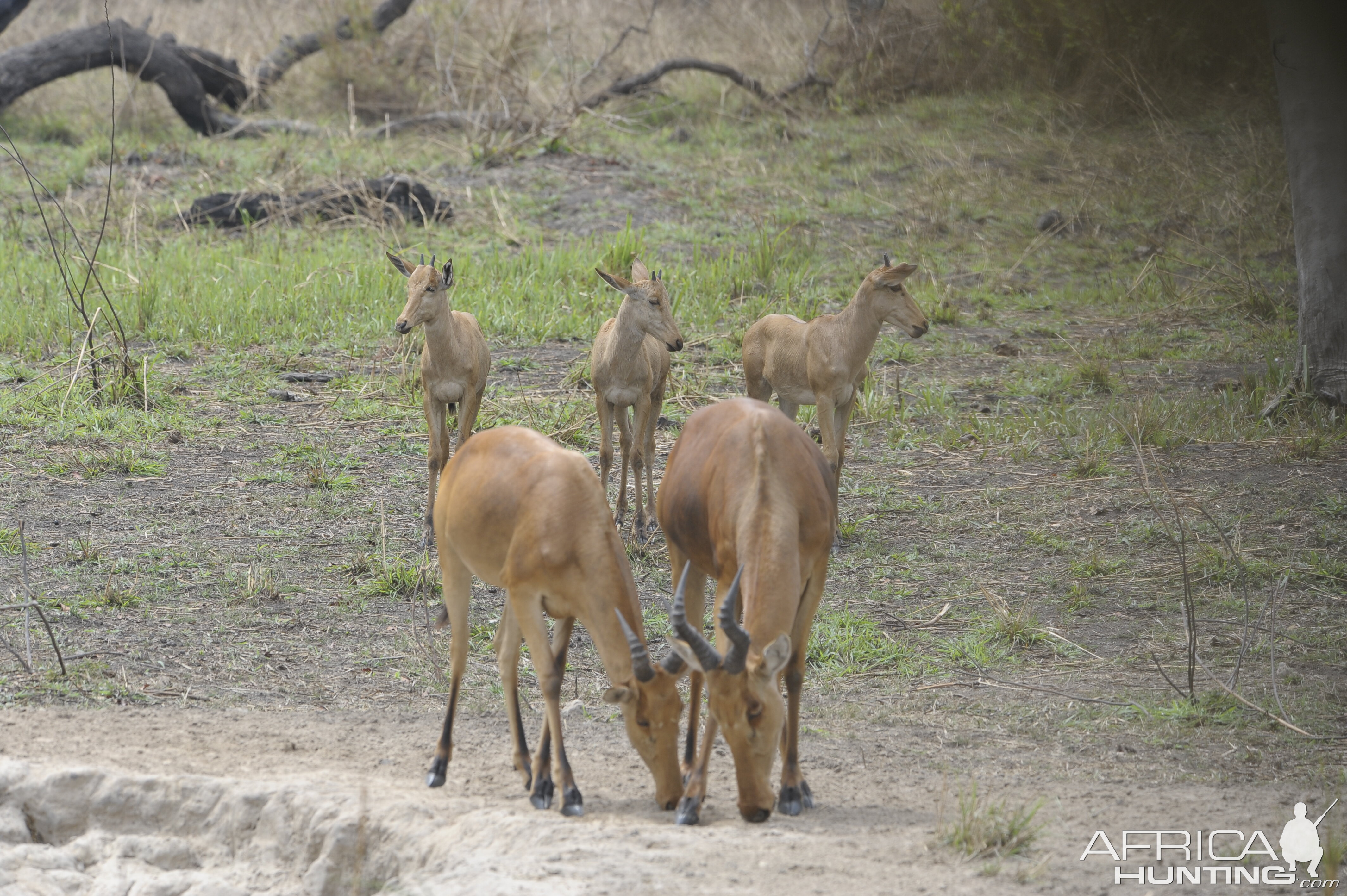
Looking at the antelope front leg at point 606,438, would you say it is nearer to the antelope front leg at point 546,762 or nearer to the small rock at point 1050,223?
the antelope front leg at point 546,762

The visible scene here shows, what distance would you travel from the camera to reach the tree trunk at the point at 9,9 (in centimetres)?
1466

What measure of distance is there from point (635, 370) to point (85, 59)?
10.6 metres

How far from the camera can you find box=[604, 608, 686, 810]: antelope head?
14.4 feet

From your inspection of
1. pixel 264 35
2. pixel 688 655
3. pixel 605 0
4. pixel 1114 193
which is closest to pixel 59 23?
pixel 264 35

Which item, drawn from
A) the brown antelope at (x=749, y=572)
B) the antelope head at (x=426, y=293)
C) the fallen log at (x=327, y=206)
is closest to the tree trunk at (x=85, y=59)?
the fallen log at (x=327, y=206)

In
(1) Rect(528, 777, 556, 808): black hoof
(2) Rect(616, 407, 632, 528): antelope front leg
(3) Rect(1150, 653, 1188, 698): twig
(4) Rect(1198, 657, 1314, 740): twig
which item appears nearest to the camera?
(1) Rect(528, 777, 556, 808): black hoof

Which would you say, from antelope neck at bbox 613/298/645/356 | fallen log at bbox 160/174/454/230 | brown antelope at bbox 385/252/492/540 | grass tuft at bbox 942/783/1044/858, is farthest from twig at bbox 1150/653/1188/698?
fallen log at bbox 160/174/454/230

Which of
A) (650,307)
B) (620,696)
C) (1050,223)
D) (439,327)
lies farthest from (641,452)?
(1050,223)

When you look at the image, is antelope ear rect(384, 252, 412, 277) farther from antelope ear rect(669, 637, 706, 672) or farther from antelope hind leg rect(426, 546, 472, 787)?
antelope ear rect(669, 637, 706, 672)

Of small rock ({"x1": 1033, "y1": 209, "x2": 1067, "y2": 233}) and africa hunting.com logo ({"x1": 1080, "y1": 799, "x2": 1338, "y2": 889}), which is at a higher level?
small rock ({"x1": 1033, "y1": 209, "x2": 1067, "y2": 233})

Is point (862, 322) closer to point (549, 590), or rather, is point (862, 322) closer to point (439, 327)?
point (439, 327)

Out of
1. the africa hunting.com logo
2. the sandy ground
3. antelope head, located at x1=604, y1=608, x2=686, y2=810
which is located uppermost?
antelope head, located at x1=604, y1=608, x2=686, y2=810

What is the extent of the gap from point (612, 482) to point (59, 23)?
16.5 meters

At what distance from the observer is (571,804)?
4.52m
